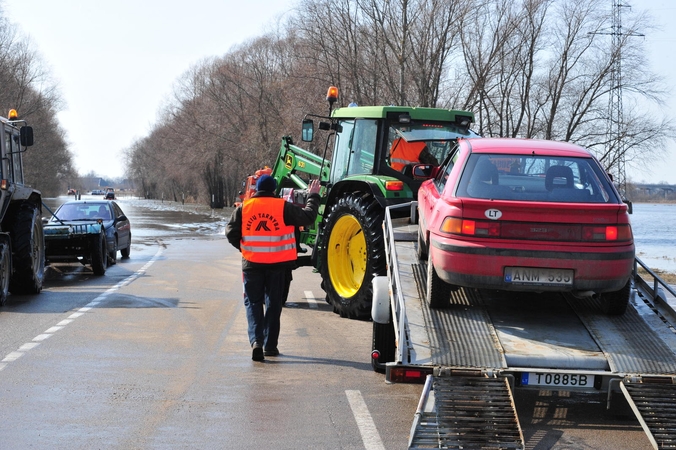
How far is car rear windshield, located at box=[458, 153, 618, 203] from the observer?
7.88 meters

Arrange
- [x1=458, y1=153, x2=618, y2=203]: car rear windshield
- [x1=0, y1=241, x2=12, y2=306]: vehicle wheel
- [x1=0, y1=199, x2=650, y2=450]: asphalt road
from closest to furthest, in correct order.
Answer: [x1=0, y1=199, x2=650, y2=450]: asphalt road → [x1=458, y1=153, x2=618, y2=203]: car rear windshield → [x1=0, y1=241, x2=12, y2=306]: vehicle wheel

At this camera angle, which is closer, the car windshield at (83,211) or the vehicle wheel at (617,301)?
the vehicle wheel at (617,301)

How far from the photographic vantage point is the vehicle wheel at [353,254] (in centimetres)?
1118

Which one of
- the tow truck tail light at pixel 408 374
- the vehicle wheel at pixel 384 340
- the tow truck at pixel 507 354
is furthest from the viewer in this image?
the vehicle wheel at pixel 384 340

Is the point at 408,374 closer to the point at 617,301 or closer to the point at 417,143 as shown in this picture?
the point at 617,301

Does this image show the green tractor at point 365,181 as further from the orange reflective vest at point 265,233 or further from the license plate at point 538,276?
the license plate at point 538,276

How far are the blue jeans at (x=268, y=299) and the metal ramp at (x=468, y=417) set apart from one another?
3.05m

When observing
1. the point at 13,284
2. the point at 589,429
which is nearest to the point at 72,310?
the point at 13,284

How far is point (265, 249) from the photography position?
31.2 feet

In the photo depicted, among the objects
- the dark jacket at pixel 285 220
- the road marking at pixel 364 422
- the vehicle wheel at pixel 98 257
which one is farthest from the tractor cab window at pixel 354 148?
the vehicle wheel at pixel 98 257

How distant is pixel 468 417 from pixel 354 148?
284 inches

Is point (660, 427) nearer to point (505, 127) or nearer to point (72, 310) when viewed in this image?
point (72, 310)

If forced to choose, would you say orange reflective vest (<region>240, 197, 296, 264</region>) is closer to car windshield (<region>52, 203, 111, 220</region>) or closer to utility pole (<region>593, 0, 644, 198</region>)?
car windshield (<region>52, 203, 111, 220</region>)

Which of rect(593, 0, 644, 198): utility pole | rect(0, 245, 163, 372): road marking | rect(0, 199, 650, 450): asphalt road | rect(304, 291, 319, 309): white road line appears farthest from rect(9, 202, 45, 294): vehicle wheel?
rect(593, 0, 644, 198): utility pole
